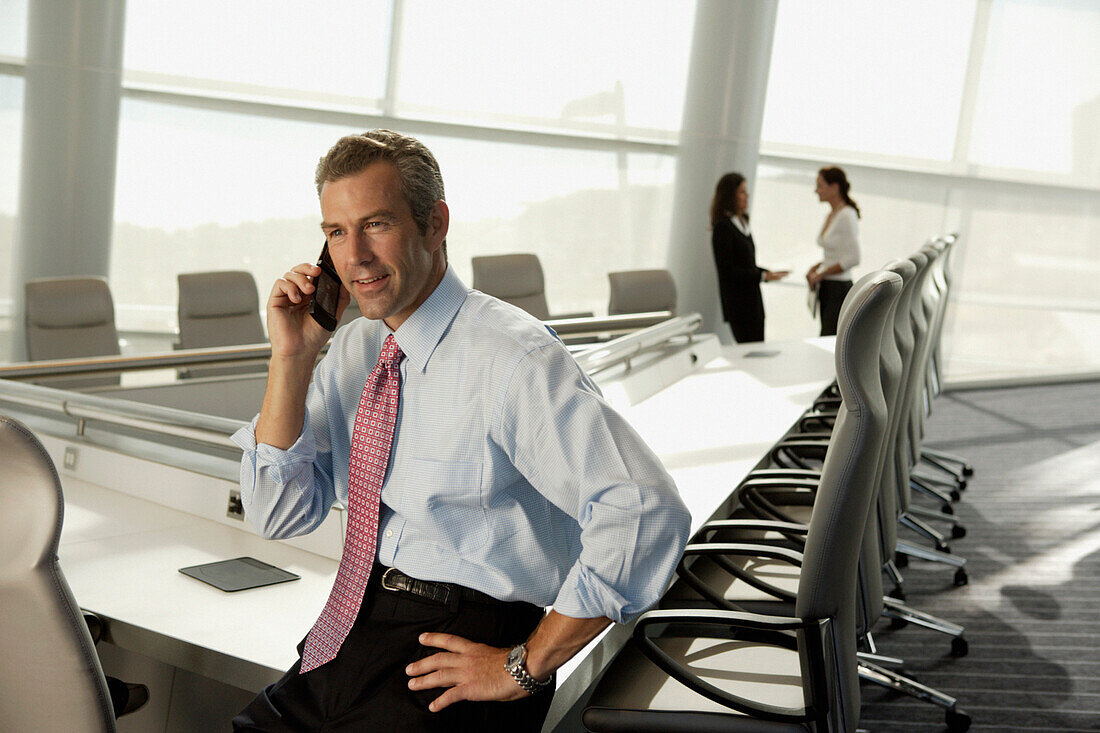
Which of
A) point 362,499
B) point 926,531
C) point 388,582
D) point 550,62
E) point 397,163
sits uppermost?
point 550,62

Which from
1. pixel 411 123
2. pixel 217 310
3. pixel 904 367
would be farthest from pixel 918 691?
pixel 411 123

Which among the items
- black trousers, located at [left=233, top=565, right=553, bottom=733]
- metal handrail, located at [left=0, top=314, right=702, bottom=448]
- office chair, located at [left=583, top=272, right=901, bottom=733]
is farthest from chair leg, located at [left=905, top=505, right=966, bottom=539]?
black trousers, located at [left=233, top=565, right=553, bottom=733]

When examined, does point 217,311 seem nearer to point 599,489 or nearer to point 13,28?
point 13,28

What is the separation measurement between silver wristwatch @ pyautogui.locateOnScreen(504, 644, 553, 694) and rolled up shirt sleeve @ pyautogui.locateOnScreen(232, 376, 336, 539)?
1.37ft

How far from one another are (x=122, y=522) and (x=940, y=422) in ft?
20.1

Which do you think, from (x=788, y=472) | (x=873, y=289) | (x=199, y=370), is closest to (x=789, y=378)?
(x=788, y=472)

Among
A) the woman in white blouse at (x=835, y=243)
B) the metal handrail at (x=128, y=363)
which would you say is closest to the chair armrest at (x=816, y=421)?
the metal handrail at (x=128, y=363)

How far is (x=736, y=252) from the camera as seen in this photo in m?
6.16

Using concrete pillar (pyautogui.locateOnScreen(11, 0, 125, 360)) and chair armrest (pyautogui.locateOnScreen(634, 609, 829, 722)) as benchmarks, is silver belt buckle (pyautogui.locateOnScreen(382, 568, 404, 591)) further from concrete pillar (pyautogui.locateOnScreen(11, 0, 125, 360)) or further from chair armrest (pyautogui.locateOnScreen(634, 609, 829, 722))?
concrete pillar (pyautogui.locateOnScreen(11, 0, 125, 360))

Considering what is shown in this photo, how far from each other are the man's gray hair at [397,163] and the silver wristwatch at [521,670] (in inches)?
22.3

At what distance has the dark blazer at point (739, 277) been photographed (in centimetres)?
615

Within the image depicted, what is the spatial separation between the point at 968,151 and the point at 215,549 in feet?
25.9

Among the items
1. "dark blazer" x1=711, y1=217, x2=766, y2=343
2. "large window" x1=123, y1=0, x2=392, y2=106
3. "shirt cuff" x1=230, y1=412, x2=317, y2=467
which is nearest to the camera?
"shirt cuff" x1=230, y1=412, x2=317, y2=467

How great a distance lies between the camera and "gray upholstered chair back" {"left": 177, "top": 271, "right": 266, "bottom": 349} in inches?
179
